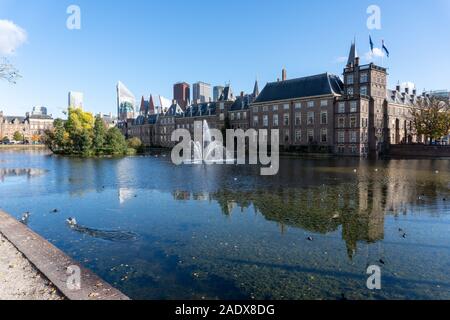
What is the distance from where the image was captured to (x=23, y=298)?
712 cm

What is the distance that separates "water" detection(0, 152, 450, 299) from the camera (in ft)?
28.4

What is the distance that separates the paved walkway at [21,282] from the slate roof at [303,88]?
60.3m

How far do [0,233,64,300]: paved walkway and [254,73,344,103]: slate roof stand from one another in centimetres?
6035

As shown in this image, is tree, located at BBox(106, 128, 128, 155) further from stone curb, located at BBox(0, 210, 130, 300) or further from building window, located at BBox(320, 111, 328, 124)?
stone curb, located at BBox(0, 210, 130, 300)

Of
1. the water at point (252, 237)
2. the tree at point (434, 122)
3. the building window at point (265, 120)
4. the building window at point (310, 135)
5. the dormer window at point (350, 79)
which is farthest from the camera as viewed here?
the building window at point (265, 120)

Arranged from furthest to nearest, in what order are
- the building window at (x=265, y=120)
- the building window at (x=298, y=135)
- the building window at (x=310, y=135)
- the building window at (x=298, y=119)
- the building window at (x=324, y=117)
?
the building window at (x=265, y=120)
the building window at (x=298, y=135)
the building window at (x=298, y=119)
the building window at (x=310, y=135)
the building window at (x=324, y=117)

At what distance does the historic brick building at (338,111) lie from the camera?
199 feet

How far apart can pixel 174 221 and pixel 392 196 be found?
47.8 feet

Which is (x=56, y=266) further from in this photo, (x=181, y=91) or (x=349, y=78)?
(x=181, y=91)

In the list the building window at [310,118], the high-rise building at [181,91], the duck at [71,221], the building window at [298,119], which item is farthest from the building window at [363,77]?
the high-rise building at [181,91]

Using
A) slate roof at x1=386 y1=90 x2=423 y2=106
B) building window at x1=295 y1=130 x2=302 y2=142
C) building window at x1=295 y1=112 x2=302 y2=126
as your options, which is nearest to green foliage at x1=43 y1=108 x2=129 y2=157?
building window at x1=295 y1=130 x2=302 y2=142

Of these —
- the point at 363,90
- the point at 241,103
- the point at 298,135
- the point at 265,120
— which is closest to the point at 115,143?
the point at 241,103

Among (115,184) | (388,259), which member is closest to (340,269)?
(388,259)

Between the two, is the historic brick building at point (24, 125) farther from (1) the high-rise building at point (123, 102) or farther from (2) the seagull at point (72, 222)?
(2) the seagull at point (72, 222)
